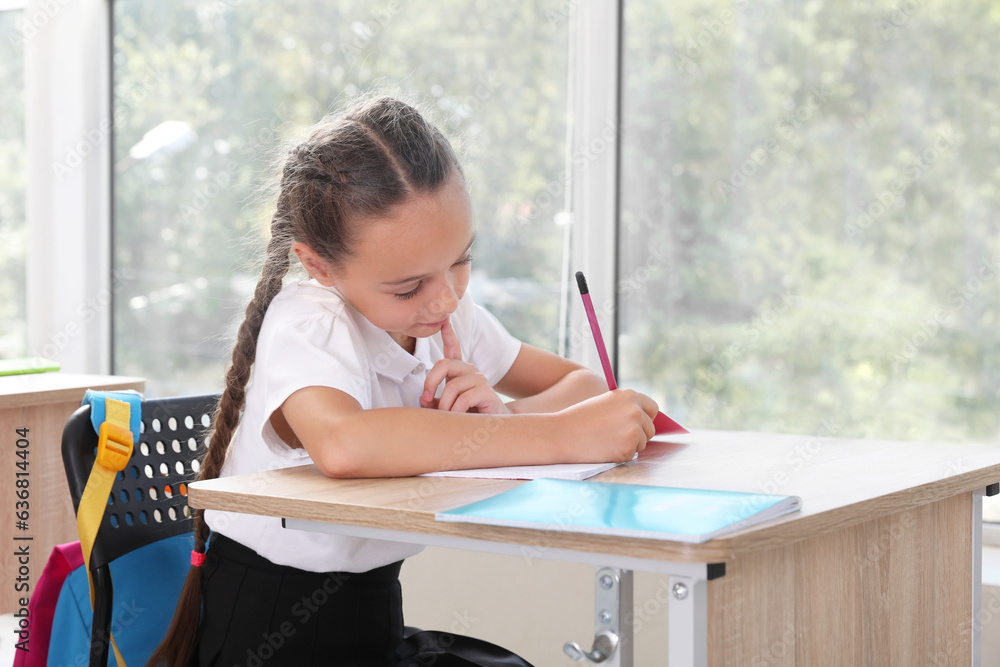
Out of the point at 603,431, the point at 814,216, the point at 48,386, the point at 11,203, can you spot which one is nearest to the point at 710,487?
the point at 603,431

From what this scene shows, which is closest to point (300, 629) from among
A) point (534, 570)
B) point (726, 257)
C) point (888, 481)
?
point (888, 481)

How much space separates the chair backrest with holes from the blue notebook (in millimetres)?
552

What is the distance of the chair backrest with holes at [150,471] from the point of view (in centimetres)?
111

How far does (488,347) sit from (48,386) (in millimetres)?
1042

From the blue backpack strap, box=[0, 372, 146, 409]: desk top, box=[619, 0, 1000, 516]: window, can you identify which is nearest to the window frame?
box=[0, 372, 146, 409]: desk top

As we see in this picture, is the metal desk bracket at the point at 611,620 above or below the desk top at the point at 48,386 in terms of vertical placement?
below

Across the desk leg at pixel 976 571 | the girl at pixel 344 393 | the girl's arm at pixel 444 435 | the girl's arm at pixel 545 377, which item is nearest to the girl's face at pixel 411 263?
the girl at pixel 344 393

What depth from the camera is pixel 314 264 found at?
115cm

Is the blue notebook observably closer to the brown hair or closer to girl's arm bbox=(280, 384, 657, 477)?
girl's arm bbox=(280, 384, 657, 477)

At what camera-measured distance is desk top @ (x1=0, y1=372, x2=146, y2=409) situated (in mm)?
1836

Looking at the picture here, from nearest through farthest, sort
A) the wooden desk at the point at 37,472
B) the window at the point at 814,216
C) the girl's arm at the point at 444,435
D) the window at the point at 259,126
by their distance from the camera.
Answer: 1. the girl's arm at the point at 444,435
2. the window at the point at 814,216
3. the wooden desk at the point at 37,472
4. the window at the point at 259,126

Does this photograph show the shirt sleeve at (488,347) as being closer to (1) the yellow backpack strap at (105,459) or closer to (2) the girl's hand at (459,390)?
(2) the girl's hand at (459,390)

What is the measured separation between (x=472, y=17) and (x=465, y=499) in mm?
1659

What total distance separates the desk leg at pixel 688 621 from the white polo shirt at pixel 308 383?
42 cm
